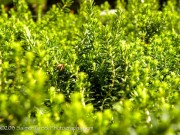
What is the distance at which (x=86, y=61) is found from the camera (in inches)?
77.1

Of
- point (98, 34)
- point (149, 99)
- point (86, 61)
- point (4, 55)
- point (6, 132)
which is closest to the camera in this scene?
point (6, 132)

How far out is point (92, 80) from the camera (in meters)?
1.91

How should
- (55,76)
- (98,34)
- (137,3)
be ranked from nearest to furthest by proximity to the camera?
1. (55,76)
2. (98,34)
3. (137,3)

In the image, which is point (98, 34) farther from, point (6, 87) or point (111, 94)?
point (6, 87)

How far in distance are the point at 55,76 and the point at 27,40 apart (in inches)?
13.6

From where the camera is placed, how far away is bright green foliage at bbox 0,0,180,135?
1.20 meters

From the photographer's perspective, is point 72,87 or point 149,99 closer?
point 149,99

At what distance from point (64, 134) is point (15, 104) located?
24cm

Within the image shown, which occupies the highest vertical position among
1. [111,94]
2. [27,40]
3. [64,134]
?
[27,40]

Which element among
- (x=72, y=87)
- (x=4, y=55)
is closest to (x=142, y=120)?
(x=72, y=87)

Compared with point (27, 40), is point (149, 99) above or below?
below

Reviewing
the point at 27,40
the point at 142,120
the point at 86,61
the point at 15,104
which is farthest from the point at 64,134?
the point at 27,40

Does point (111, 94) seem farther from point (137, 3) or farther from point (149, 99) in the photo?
point (137, 3)

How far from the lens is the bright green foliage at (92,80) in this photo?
1.20 m
